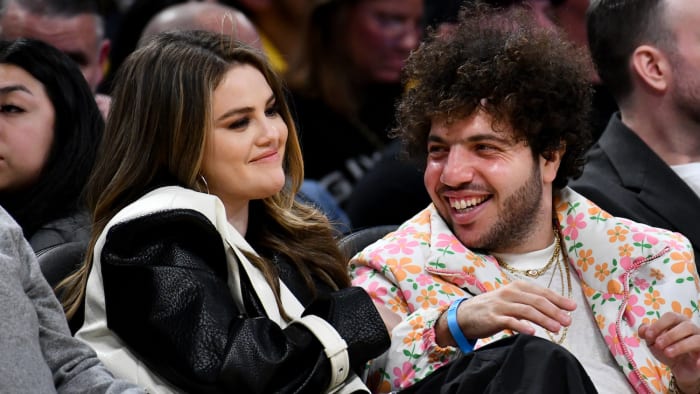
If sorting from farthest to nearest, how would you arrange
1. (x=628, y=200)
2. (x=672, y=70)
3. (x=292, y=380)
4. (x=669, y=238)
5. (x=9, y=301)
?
(x=672, y=70) → (x=628, y=200) → (x=669, y=238) → (x=292, y=380) → (x=9, y=301)

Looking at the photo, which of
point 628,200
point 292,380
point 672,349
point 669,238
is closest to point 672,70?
point 628,200

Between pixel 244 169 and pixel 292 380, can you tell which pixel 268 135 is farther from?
pixel 292 380

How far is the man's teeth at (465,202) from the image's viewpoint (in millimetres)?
3027

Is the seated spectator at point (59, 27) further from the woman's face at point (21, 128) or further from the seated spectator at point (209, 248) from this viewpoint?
the seated spectator at point (209, 248)

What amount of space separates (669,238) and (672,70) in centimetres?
85

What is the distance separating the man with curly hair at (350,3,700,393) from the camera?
2939 mm

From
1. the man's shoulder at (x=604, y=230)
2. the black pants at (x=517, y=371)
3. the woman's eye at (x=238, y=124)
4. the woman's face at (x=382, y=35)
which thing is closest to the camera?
the black pants at (x=517, y=371)

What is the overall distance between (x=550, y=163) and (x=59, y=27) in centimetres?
198

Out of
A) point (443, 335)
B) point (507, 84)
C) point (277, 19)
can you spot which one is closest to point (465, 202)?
point (507, 84)

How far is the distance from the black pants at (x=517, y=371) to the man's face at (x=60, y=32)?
2.20 metres

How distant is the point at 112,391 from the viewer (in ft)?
7.95

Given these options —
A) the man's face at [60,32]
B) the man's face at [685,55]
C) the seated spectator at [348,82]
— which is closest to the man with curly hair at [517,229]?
the man's face at [685,55]

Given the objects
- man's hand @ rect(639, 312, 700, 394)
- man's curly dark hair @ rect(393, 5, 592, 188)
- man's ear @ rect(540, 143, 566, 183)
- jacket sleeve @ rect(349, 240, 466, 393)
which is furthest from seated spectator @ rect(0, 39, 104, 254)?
man's hand @ rect(639, 312, 700, 394)

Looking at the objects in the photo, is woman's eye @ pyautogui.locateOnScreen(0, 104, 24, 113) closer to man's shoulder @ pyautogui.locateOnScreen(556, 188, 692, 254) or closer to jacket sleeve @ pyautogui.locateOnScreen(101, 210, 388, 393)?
jacket sleeve @ pyautogui.locateOnScreen(101, 210, 388, 393)
